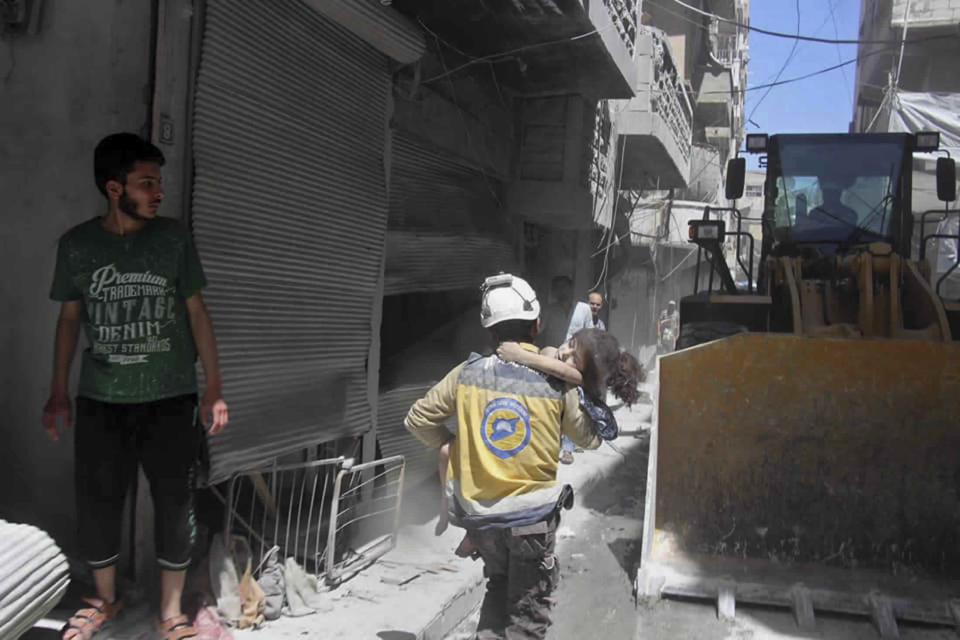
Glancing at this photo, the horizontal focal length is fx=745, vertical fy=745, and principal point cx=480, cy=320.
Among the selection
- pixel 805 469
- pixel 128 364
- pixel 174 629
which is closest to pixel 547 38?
pixel 805 469

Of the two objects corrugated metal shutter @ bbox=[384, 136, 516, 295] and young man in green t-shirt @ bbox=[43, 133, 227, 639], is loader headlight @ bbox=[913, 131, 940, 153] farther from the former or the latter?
young man in green t-shirt @ bbox=[43, 133, 227, 639]

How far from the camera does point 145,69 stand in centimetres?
330

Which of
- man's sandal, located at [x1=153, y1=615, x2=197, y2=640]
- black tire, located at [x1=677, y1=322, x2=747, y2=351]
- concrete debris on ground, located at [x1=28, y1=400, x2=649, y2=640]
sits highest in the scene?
black tire, located at [x1=677, y1=322, x2=747, y2=351]

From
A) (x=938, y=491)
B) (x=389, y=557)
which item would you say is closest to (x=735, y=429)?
(x=938, y=491)

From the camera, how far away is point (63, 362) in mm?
2809

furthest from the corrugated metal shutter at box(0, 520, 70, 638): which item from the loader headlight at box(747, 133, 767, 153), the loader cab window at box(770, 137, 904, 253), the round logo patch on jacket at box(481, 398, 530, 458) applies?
the loader headlight at box(747, 133, 767, 153)

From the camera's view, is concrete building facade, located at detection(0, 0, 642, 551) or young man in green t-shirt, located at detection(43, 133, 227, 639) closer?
young man in green t-shirt, located at detection(43, 133, 227, 639)

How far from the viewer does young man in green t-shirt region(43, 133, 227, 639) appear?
2.79m

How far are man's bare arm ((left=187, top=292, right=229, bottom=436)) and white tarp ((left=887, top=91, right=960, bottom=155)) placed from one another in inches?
603

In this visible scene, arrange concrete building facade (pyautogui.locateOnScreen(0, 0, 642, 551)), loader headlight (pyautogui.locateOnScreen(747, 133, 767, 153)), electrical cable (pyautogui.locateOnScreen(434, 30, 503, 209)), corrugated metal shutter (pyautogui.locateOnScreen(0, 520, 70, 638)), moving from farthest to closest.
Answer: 1. loader headlight (pyautogui.locateOnScreen(747, 133, 767, 153))
2. electrical cable (pyautogui.locateOnScreen(434, 30, 503, 209))
3. concrete building facade (pyautogui.locateOnScreen(0, 0, 642, 551))
4. corrugated metal shutter (pyautogui.locateOnScreen(0, 520, 70, 638))

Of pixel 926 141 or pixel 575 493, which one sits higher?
pixel 926 141

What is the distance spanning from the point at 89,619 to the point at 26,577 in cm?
58

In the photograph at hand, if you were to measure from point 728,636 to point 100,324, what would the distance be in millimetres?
3104

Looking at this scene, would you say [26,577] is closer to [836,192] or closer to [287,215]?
[287,215]
